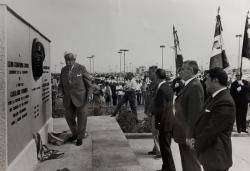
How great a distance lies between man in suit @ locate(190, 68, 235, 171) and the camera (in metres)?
4.05

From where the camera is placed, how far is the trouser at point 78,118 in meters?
7.33

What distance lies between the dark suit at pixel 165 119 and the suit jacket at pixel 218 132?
7.61 feet

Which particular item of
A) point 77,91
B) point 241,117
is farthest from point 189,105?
point 241,117

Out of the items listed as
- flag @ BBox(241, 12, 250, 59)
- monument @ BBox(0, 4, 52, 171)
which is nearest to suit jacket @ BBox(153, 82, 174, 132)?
monument @ BBox(0, 4, 52, 171)


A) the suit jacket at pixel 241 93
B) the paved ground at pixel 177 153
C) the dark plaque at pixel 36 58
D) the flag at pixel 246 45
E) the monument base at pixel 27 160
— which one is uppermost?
the flag at pixel 246 45

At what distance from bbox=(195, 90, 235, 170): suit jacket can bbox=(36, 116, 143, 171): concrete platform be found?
1470mm

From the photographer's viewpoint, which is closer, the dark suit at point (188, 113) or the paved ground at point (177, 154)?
the dark suit at point (188, 113)

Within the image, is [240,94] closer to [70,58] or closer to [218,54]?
[218,54]

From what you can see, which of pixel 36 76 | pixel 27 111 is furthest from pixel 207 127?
pixel 36 76

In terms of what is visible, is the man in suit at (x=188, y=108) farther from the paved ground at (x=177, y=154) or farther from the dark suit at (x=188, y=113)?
the paved ground at (x=177, y=154)

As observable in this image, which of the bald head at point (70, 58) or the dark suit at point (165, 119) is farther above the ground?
the bald head at point (70, 58)

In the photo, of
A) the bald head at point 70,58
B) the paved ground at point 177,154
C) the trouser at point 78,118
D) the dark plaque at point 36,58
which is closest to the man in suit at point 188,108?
the paved ground at point 177,154

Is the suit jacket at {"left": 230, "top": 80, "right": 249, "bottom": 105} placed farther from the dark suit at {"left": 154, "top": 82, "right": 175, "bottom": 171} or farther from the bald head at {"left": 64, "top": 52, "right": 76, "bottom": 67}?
the bald head at {"left": 64, "top": 52, "right": 76, "bottom": 67}

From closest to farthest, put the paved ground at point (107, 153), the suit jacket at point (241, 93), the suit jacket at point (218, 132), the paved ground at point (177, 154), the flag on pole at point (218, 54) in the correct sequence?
the suit jacket at point (218, 132)
the paved ground at point (107, 153)
the paved ground at point (177, 154)
the flag on pole at point (218, 54)
the suit jacket at point (241, 93)
